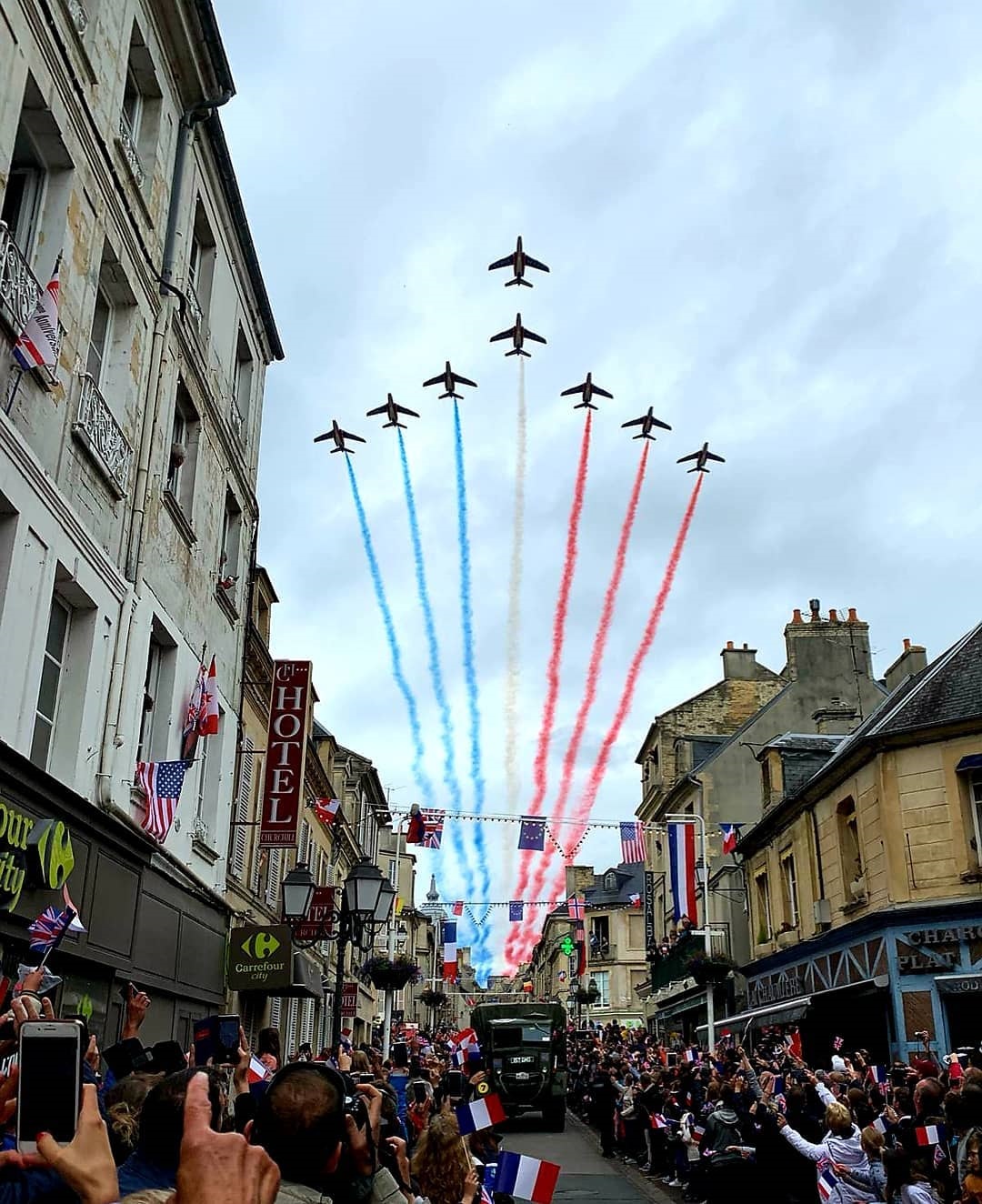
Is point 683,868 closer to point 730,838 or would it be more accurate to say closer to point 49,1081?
point 730,838

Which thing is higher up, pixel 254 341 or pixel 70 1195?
pixel 254 341

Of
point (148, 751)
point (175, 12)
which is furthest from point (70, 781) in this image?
point (175, 12)

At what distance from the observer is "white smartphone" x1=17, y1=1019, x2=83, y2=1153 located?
2.58 m

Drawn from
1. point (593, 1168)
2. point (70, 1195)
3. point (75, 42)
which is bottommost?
point (593, 1168)

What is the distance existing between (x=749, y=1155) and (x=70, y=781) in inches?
285

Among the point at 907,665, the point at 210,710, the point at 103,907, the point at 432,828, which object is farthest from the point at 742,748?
the point at 103,907

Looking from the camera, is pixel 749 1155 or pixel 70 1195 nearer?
pixel 70 1195

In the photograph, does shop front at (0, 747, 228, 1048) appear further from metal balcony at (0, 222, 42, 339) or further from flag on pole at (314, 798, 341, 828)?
flag on pole at (314, 798, 341, 828)

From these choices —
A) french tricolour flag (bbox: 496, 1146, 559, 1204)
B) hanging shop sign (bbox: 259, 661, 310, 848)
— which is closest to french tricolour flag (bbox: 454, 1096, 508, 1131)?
french tricolour flag (bbox: 496, 1146, 559, 1204)

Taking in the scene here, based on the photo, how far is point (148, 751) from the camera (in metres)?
13.7

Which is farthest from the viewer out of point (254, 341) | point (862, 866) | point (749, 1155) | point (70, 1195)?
point (862, 866)

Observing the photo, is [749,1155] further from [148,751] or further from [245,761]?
[245,761]

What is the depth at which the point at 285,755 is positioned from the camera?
18.8 metres

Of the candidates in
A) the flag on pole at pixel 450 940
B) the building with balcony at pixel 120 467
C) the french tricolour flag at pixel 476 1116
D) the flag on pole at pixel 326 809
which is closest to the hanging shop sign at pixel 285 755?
the building with balcony at pixel 120 467
